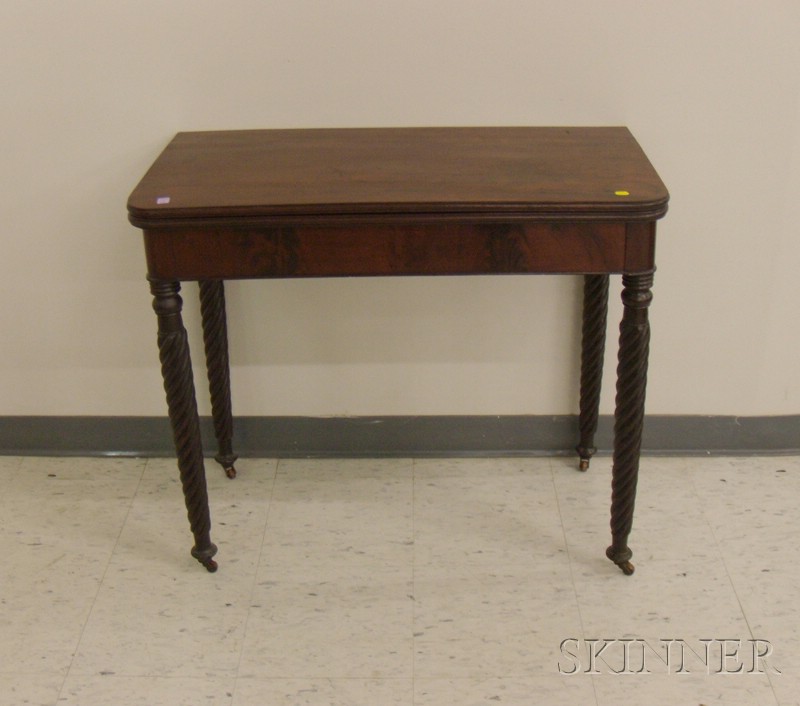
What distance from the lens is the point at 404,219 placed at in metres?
2.06

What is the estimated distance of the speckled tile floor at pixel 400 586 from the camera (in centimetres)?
218

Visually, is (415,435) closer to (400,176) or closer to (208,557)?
(208,557)

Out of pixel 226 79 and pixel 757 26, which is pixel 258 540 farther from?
pixel 757 26

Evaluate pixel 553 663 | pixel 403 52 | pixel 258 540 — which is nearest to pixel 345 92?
pixel 403 52

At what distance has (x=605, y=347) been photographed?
2.70 metres

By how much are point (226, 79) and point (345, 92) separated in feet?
0.87

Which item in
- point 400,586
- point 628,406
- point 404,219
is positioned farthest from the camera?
point 400,586

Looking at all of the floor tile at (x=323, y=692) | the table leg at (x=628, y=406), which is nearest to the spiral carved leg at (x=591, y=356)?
the table leg at (x=628, y=406)

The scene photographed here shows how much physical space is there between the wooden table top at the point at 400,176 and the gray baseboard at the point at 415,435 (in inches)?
29.4

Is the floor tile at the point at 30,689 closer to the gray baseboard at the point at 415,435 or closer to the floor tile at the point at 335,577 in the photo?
the floor tile at the point at 335,577

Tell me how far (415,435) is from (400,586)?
0.51 metres

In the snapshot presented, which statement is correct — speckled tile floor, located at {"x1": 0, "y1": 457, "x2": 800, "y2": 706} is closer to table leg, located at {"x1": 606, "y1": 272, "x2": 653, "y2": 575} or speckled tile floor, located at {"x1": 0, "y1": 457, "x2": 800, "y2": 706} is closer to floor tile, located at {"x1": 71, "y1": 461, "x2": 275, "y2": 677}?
floor tile, located at {"x1": 71, "y1": 461, "x2": 275, "y2": 677}

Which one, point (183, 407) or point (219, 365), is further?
point (219, 365)

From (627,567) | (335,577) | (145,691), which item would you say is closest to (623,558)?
(627,567)
